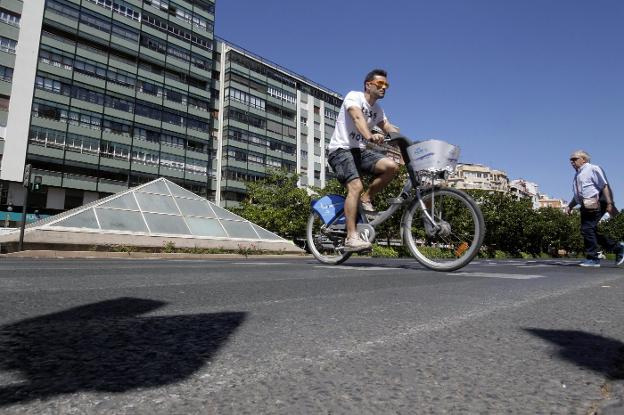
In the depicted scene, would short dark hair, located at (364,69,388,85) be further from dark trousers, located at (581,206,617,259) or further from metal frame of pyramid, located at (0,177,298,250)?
metal frame of pyramid, located at (0,177,298,250)

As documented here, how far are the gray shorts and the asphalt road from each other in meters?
3.07

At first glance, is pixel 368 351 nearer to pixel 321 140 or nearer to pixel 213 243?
pixel 213 243

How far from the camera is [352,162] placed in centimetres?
517

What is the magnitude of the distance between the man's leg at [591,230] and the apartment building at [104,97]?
143 ft

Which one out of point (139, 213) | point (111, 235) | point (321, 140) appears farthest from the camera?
point (321, 140)

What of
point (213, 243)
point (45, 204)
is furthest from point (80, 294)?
point (45, 204)

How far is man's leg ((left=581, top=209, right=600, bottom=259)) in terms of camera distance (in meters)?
8.26

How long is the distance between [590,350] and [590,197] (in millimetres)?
8053

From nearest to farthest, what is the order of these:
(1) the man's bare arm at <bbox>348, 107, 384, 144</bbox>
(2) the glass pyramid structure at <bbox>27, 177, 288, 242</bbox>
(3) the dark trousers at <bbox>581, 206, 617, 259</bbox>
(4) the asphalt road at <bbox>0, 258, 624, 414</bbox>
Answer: (4) the asphalt road at <bbox>0, 258, 624, 414</bbox>
(1) the man's bare arm at <bbox>348, 107, 384, 144</bbox>
(3) the dark trousers at <bbox>581, 206, 617, 259</bbox>
(2) the glass pyramid structure at <bbox>27, 177, 288, 242</bbox>

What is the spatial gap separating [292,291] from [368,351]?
150 cm

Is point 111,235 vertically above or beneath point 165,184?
beneath

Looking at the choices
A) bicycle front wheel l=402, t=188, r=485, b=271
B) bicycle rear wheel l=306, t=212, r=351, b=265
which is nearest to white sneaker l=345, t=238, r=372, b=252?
bicycle rear wheel l=306, t=212, r=351, b=265

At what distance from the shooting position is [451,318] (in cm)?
181

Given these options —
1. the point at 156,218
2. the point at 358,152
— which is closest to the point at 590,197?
the point at 358,152
